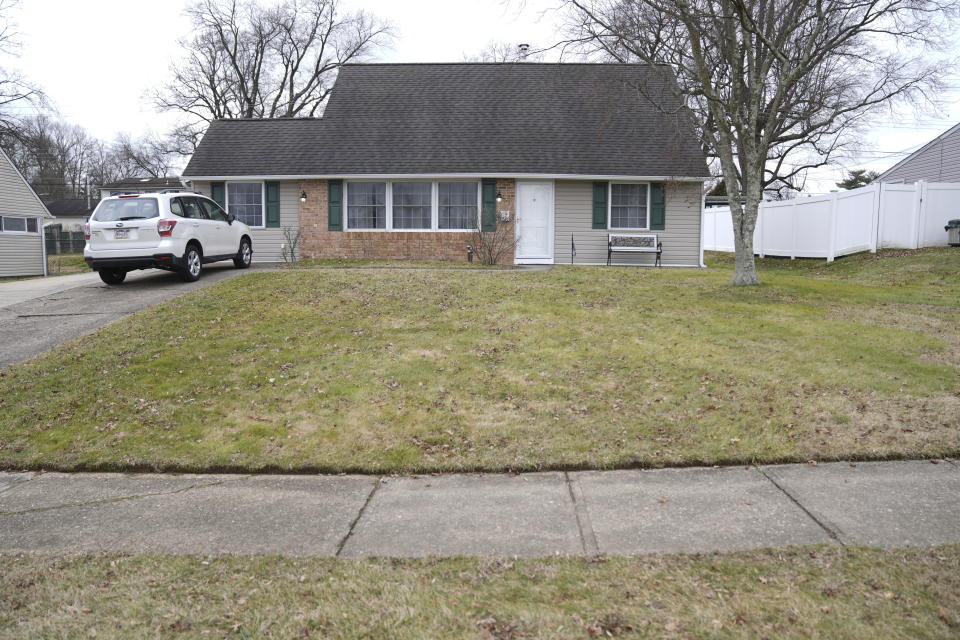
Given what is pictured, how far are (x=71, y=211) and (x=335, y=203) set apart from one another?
57196mm

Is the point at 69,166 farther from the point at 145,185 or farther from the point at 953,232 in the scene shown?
the point at 953,232

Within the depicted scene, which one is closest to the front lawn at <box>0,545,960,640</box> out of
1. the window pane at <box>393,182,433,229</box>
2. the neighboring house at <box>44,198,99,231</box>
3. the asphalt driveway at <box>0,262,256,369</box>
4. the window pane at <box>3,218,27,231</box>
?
the asphalt driveway at <box>0,262,256,369</box>

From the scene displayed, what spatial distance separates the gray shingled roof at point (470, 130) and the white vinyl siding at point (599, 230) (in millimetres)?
740

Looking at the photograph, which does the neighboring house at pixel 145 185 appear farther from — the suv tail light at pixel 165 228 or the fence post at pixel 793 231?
the fence post at pixel 793 231

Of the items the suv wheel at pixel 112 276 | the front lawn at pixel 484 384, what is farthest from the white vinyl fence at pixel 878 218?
the suv wheel at pixel 112 276

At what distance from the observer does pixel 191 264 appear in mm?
12789

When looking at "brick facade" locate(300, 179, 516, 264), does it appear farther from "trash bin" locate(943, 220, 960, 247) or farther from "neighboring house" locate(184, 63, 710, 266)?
"trash bin" locate(943, 220, 960, 247)

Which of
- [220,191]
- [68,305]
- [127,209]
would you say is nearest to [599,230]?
[220,191]

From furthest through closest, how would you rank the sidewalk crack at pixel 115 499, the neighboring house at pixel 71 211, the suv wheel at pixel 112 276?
1. the neighboring house at pixel 71 211
2. the suv wheel at pixel 112 276
3. the sidewalk crack at pixel 115 499

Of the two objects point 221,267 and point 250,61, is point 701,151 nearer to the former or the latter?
point 221,267

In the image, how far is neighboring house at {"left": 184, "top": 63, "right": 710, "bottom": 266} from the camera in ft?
62.7

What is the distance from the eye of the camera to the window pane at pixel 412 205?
19469 mm

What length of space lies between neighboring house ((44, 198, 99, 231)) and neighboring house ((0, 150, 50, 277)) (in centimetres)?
4083

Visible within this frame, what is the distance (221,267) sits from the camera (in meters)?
15.6
